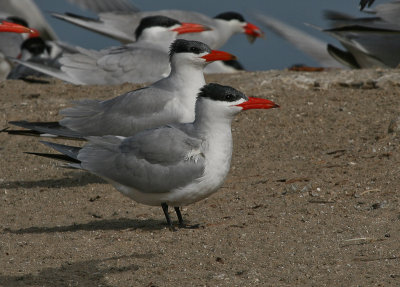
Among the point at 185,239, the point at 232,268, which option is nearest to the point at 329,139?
the point at 185,239

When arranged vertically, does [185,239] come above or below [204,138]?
below

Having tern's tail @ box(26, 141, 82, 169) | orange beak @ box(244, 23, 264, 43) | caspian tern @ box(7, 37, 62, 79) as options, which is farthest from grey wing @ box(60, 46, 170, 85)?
orange beak @ box(244, 23, 264, 43)

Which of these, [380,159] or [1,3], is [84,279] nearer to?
[380,159]

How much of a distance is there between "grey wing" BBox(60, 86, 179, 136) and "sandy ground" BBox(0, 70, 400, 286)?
471 millimetres

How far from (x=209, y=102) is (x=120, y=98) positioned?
1279 mm

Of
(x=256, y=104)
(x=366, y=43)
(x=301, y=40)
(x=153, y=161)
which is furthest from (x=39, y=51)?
(x=256, y=104)

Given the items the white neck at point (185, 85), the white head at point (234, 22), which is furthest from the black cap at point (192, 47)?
the white head at point (234, 22)

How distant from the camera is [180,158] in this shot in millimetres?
4828

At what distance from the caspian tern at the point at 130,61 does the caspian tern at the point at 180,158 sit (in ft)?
10.1

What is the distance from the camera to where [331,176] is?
18.6 feet

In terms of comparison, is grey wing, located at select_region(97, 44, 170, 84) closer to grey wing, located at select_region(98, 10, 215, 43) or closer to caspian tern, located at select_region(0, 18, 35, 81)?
grey wing, located at select_region(98, 10, 215, 43)

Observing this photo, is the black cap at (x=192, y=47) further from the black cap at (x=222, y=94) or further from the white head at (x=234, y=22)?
the white head at (x=234, y=22)

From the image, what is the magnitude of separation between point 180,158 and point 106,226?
69 centimetres

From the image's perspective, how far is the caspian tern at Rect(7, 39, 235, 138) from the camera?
581 cm
